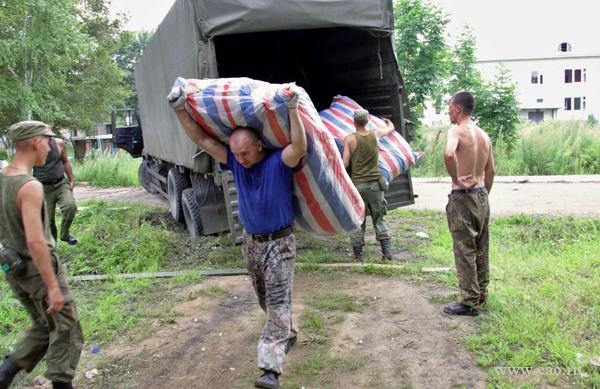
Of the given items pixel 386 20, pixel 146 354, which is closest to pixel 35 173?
pixel 146 354

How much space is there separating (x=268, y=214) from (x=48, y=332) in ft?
4.98

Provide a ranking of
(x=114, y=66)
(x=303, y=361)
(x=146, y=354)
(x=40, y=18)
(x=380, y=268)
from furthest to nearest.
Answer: (x=114, y=66) → (x=40, y=18) → (x=380, y=268) → (x=146, y=354) → (x=303, y=361)

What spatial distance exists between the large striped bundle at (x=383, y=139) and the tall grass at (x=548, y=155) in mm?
6166

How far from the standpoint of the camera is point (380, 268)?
4.86m

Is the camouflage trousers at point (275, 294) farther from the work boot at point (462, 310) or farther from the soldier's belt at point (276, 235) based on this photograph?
the work boot at point (462, 310)

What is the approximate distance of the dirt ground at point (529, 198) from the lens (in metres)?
7.43

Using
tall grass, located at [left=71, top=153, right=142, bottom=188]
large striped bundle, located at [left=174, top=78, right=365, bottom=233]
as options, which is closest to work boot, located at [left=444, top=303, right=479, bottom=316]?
large striped bundle, located at [left=174, top=78, right=365, bottom=233]

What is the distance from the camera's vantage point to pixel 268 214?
8.96 ft

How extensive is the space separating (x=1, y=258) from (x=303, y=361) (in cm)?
199

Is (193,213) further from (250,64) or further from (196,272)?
(250,64)

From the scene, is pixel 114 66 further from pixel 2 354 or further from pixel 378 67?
pixel 2 354

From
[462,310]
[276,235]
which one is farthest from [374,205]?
[276,235]

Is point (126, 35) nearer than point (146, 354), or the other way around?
point (146, 354)

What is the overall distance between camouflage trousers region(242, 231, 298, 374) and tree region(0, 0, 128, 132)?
13.7 metres
